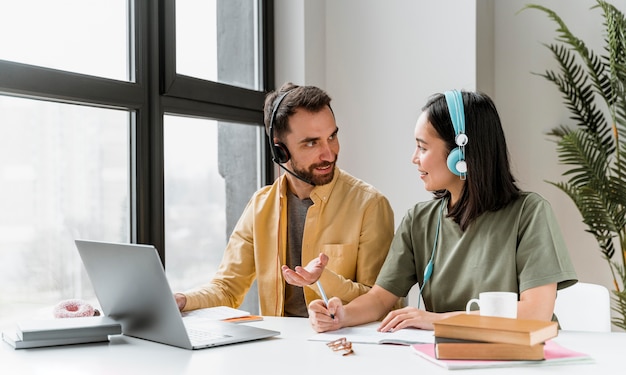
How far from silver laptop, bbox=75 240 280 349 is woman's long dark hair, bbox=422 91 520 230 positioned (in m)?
0.71

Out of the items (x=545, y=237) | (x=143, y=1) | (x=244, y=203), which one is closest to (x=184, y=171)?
(x=244, y=203)

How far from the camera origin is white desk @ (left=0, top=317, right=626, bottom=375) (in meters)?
1.27

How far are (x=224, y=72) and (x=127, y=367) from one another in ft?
6.28

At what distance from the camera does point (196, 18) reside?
A: 2.89 metres

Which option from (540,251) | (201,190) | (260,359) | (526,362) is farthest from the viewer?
(201,190)

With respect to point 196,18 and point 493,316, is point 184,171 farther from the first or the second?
point 493,316

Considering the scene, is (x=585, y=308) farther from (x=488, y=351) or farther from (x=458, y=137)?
(x=488, y=351)

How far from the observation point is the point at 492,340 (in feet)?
4.17

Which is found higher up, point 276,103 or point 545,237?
point 276,103

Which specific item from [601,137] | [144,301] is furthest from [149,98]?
[601,137]

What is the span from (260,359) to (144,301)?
1.12ft

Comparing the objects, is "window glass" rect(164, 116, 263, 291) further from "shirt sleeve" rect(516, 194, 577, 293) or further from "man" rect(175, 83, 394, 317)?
"shirt sleeve" rect(516, 194, 577, 293)

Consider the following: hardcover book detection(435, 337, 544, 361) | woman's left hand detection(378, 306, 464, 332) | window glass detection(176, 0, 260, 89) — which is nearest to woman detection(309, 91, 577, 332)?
woman's left hand detection(378, 306, 464, 332)

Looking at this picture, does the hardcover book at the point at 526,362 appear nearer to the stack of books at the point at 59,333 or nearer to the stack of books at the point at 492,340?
the stack of books at the point at 492,340
